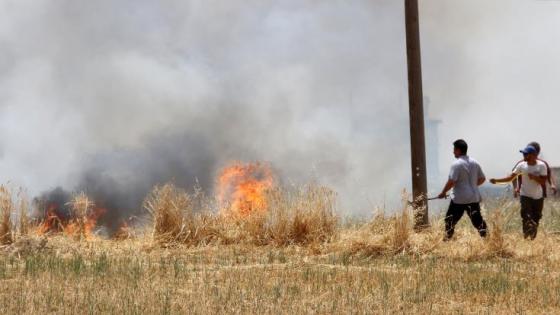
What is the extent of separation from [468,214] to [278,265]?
136 inches

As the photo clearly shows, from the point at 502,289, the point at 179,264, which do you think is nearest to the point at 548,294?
the point at 502,289

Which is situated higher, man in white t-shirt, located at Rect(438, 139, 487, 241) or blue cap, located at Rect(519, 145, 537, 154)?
blue cap, located at Rect(519, 145, 537, 154)

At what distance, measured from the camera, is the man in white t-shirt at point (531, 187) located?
11.7 m

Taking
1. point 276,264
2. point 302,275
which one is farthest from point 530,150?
point 302,275

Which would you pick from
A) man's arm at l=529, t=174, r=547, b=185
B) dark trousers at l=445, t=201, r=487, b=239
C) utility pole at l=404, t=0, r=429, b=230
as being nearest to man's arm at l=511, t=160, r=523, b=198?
man's arm at l=529, t=174, r=547, b=185

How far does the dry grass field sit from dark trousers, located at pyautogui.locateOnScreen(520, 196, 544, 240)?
13.4 inches

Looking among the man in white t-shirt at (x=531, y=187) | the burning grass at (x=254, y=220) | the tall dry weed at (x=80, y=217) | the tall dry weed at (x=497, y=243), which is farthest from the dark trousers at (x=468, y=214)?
the tall dry weed at (x=80, y=217)

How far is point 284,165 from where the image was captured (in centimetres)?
2784

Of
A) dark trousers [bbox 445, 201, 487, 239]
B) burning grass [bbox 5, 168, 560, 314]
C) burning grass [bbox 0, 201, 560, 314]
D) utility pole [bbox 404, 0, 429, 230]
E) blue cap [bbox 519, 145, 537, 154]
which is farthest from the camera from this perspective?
utility pole [bbox 404, 0, 429, 230]

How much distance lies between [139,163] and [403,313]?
19938mm

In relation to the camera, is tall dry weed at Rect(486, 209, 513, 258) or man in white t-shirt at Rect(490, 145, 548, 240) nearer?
tall dry weed at Rect(486, 209, 513, 258)

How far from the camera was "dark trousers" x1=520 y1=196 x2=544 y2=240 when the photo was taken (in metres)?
11.7

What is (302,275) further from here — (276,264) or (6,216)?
(6,216)

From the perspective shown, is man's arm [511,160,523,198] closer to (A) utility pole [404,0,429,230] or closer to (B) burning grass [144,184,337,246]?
(A) utility pole [404,0,429,230]
